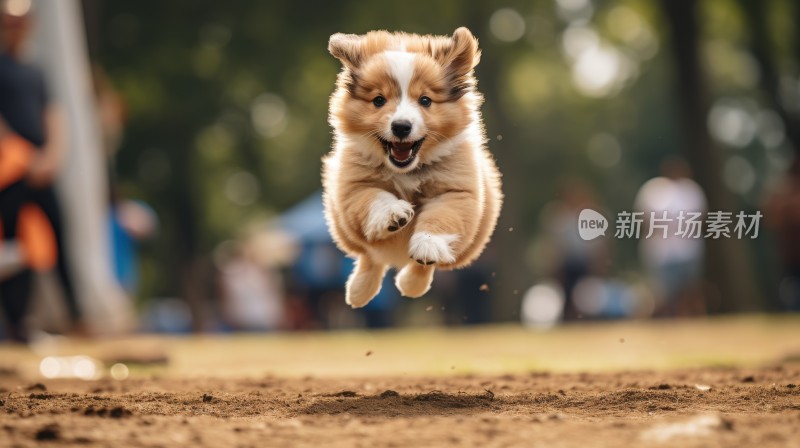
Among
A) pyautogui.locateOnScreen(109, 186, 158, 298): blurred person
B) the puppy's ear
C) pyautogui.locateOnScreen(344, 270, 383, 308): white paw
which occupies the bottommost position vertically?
pyautogui.locateOnScreen(344, 270, 383, 308): white paw

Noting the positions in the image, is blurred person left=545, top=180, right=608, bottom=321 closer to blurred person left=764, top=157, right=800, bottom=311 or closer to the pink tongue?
blurred person left=764, top=157, right=800, bottom=311

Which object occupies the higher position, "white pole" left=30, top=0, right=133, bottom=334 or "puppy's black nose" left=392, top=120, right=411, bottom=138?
"white pole" left=30, top=0, right=133, bottom=334

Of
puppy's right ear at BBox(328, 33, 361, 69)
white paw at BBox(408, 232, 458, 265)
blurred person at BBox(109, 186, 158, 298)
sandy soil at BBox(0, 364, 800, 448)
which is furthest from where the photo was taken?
blurred person at BBox(109, 186, 158, 298)

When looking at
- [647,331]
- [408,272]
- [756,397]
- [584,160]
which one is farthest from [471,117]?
[584,160]

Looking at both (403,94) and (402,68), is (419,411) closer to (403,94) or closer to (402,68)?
(403,94)

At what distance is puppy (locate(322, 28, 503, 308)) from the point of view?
594cm

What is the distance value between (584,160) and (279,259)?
896 inches

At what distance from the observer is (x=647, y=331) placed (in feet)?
49.3

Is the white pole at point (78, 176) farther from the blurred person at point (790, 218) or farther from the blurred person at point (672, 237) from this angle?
the blurred person at point (790, 218)

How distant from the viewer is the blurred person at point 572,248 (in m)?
17.5

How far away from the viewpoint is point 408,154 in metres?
6.06

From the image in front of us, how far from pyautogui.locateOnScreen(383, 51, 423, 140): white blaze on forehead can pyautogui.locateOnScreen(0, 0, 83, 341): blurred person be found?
5710 mm

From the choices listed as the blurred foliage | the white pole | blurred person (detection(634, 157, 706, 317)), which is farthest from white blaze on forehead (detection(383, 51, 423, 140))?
the blurred foliage

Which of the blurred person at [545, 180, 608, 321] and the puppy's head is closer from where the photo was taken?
the puppy's head
